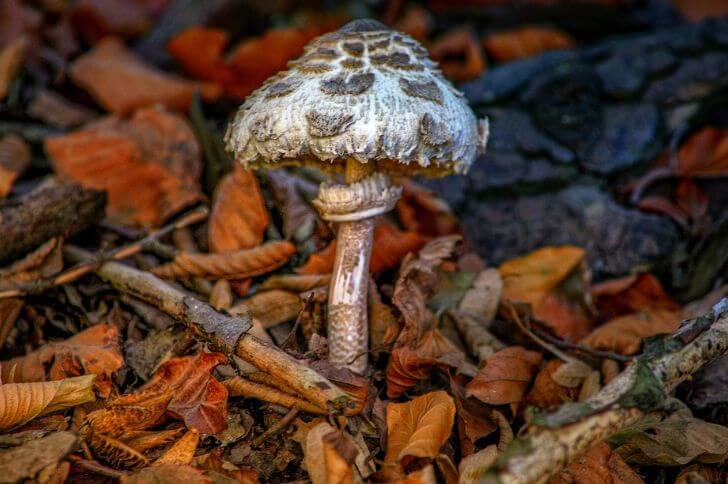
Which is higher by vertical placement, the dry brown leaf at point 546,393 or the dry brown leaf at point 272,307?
the dry brown leaf at point 272,307

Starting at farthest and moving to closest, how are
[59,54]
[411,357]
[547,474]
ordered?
1. [59,54]
2. [411,357]
3. [547,474]

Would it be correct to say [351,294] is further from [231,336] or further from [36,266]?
[36,266]

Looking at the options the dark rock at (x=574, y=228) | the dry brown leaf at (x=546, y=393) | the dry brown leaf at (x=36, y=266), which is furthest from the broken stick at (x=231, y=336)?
the dark rock at (x=574, y=228)

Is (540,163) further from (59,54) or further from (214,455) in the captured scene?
(59,54)

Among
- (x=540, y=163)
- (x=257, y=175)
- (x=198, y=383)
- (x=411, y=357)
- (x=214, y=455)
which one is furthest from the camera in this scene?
(x=540, y=163)

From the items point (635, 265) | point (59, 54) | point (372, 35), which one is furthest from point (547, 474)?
point (59, 54)

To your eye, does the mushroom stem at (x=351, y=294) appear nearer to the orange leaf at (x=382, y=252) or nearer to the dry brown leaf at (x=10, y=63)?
the orange leaf at (x=382, y=252)

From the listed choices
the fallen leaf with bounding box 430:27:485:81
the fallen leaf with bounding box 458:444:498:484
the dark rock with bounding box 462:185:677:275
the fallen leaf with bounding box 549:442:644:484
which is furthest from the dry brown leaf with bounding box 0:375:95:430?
the fallen leaf with bounding box 430:27:485:81

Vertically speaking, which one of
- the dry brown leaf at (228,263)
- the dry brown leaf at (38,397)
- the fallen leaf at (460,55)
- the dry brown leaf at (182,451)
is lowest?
the dry brown leaf at (182,451)
